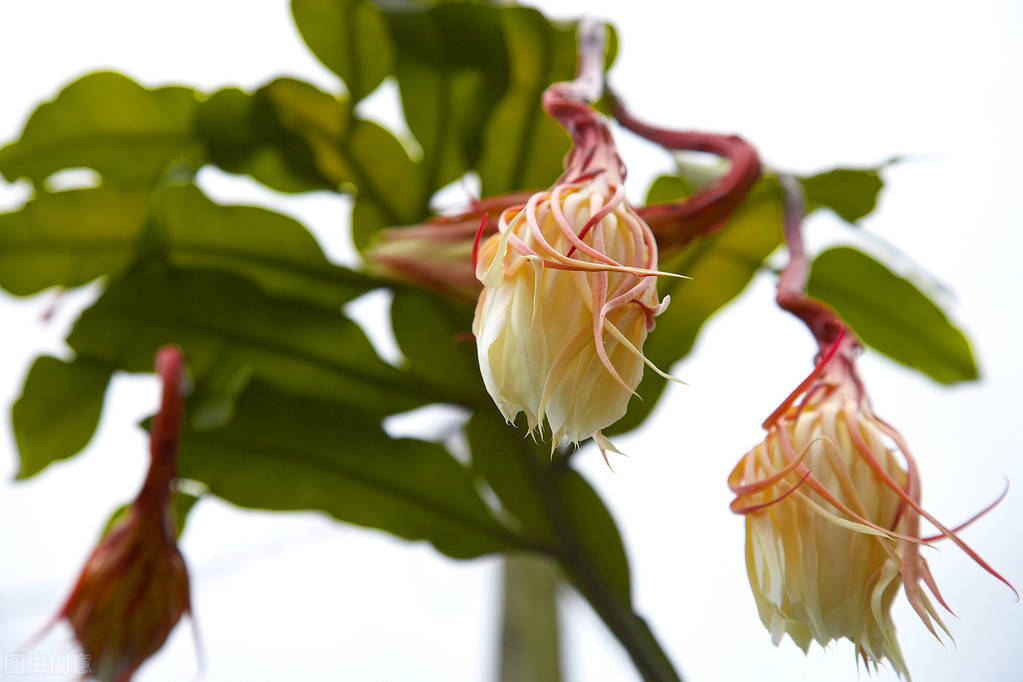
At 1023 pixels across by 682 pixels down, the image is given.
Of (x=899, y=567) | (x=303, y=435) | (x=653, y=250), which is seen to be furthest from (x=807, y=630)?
(x=303, y=435)

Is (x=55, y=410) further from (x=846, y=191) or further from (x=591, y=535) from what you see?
(x=846, y=191)

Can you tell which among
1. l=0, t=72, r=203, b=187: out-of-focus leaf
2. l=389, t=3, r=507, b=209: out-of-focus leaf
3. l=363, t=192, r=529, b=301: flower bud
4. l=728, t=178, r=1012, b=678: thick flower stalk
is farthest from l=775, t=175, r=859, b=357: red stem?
l=0, t=72, r=203, b=187: out-of-focus leaf

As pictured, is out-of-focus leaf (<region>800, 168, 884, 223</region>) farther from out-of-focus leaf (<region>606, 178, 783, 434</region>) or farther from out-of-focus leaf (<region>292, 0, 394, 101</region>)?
out-of-focus leaf (<region>292, 0, 394, 101</region>)

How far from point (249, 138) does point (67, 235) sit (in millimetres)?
124

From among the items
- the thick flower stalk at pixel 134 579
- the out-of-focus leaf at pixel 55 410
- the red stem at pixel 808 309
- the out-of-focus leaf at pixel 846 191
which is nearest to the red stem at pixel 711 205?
the red stem at pixel 808 309

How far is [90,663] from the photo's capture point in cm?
36

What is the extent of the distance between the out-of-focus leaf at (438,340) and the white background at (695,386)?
0.84ft

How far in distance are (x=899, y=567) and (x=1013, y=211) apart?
35.8 inches

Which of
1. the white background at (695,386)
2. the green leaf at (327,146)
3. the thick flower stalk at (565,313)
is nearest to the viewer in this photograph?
the thick flower stalk at (565,313)

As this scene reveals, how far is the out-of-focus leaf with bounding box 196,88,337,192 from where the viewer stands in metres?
0.46

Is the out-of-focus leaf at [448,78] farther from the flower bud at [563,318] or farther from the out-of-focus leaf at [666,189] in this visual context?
the flower bud at [563,318]

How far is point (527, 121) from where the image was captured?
0.46m

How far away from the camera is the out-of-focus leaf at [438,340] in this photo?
45cm

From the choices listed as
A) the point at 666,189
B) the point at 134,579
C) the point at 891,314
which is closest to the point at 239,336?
the point at 134,579
